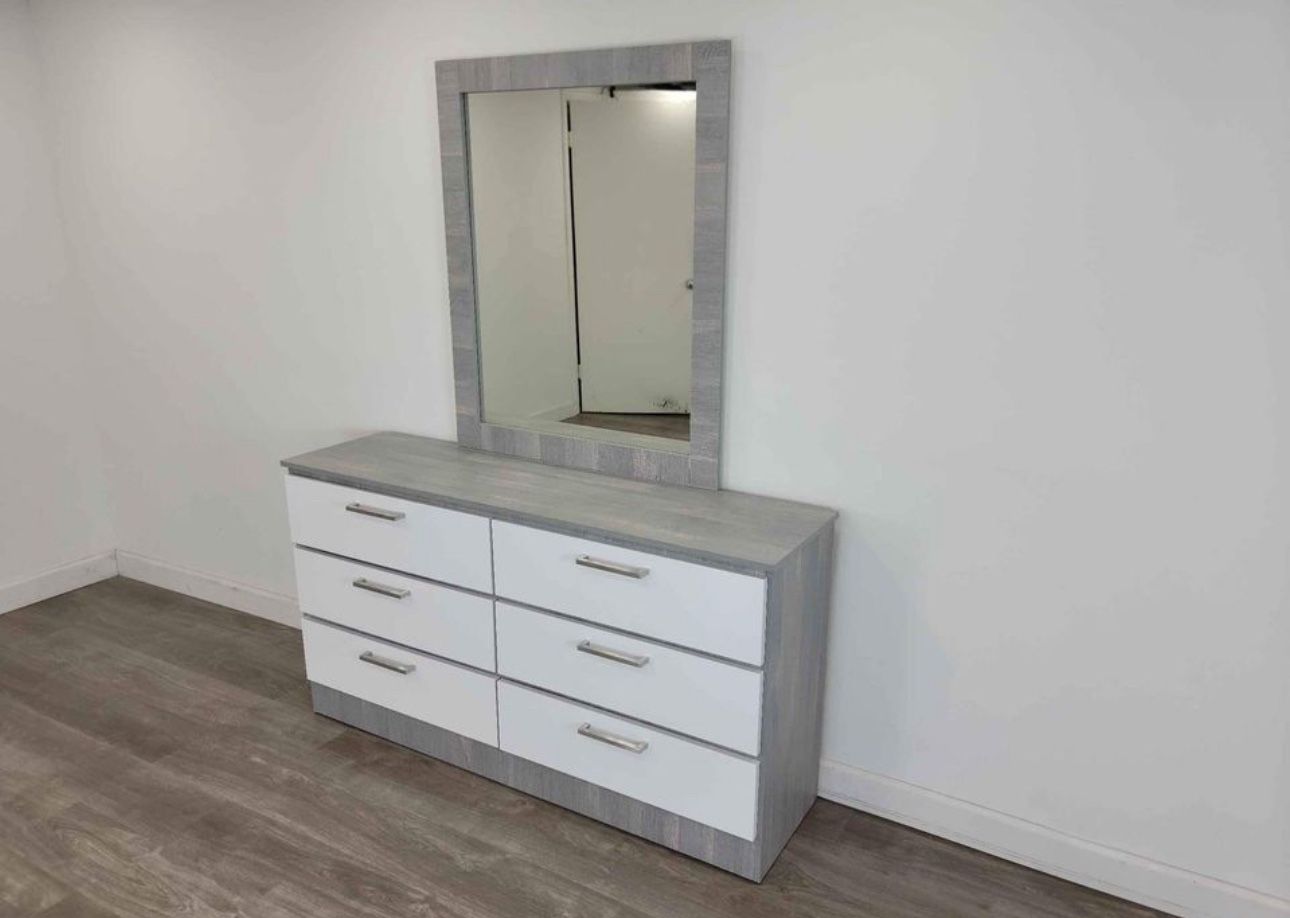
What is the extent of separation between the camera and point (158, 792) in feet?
8.45

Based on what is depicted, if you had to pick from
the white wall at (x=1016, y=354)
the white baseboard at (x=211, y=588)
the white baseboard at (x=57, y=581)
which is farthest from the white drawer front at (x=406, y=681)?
the white baseboard at (x=57, y=581)

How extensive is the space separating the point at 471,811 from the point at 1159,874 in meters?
1.63

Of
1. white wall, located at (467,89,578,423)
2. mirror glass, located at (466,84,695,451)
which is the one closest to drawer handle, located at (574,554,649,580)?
mirror glass, located at (466,84,695,451)

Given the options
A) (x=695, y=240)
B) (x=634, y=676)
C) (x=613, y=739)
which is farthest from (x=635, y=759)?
(x=695, y=240)

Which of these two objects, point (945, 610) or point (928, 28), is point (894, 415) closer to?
point (945, 610)

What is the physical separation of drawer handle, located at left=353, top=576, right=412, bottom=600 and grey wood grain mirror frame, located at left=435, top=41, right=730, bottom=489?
0.48 metres

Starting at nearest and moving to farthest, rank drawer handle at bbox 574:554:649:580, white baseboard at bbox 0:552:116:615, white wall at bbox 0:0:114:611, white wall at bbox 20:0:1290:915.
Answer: white wall at bbox 20:0:1290:915
drawer handle at bbox 574:554:649:580
white wall at bbox 0:0:114:611
white baseboard at bbox 0:552:116:615

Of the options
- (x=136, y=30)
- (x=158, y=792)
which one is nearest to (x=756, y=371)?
(x=158, y=792)

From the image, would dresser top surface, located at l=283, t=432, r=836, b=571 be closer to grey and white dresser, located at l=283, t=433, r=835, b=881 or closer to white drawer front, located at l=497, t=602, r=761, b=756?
grey and white dresser, located at l=283, t=433, r=835, b=881

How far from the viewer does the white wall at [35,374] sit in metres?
3.46

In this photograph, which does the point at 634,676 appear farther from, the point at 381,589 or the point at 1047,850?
the point at 1047,850

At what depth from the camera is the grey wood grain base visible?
89.2 inches

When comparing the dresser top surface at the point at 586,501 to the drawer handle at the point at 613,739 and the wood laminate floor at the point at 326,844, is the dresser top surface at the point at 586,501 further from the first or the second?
the wood laminate floor at the point at 326,844

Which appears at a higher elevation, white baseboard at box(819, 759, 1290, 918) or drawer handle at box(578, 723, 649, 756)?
drawer handle at box(578, 723, 649, 756)
